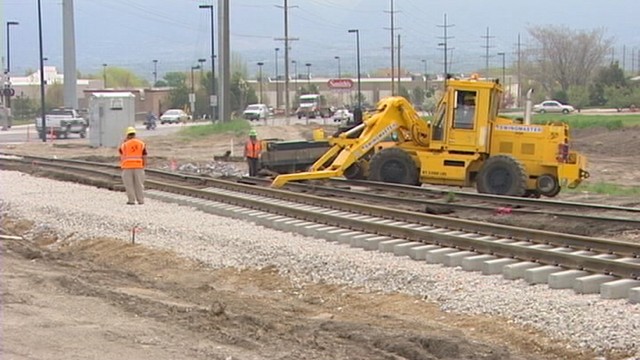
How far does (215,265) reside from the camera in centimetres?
1541

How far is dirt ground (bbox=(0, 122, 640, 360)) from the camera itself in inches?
370

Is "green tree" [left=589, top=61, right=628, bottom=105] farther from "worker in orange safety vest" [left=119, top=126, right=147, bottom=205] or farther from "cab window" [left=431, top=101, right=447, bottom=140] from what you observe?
"worker in orange safety vest" [left=119, top=126, right=147, bottom=205]

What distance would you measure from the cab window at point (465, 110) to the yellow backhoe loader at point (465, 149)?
23 millimetres

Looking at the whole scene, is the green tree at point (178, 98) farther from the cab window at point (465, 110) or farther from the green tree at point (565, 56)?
the cab window at point (465, 110)

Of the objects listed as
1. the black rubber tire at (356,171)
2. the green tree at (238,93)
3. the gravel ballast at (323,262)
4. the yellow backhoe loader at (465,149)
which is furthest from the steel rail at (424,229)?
the green tree at (238,93)

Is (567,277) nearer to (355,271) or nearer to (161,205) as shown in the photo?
(355,271)

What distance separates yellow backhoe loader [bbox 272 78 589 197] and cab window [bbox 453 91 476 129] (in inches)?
0.9

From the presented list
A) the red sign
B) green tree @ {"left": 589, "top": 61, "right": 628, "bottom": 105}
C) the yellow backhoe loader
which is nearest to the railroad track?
the yellow backhoe loader

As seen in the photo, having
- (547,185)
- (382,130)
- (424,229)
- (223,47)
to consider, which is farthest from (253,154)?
(223,47)

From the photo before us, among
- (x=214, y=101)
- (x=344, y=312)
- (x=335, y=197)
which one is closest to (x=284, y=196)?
(x=335, y=197)

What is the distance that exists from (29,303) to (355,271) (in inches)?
173

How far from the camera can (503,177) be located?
23703 mm

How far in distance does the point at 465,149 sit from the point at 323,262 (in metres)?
10.7

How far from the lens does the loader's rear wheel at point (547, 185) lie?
2403 centimetres
